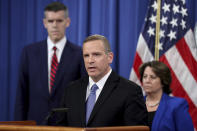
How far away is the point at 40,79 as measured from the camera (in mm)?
2883

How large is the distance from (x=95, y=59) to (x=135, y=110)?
1.19ft

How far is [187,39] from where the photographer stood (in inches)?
168

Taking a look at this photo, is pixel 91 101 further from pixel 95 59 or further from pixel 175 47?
pixel 175 47

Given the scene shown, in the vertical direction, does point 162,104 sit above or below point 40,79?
below

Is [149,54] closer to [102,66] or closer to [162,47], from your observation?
[162,47]

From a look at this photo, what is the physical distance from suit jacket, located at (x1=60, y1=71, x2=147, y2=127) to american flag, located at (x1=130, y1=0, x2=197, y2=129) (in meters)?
2.27

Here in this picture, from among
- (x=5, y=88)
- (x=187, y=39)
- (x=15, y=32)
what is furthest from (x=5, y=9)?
(x=187, y=39)

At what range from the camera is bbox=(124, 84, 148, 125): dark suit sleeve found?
1.91 meters

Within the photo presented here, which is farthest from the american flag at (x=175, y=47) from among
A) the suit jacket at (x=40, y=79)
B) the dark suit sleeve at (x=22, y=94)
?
the dark suit sleeve at (x=22, y=94)

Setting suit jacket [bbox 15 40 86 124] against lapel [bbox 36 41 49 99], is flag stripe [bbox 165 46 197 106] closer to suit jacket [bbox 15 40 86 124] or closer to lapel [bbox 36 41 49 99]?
suit jacket [bbox 15 40 86 124]

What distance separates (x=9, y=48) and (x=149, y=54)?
233cm

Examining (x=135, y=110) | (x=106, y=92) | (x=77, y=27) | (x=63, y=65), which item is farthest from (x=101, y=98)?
(x=77, y=27)

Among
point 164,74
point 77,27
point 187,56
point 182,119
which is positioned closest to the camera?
point 182,119

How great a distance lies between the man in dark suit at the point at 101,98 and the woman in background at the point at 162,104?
1328mm
